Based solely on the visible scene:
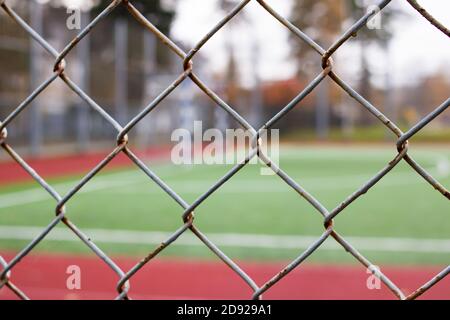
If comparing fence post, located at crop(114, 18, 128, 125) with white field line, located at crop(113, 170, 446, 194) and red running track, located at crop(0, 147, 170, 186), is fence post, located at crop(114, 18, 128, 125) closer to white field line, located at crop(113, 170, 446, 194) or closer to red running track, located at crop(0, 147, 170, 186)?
red running track, located at crop(0, 147, 170, 186)

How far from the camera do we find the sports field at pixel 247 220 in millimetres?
4488

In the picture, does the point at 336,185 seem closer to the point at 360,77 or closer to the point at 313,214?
the point at 313,214

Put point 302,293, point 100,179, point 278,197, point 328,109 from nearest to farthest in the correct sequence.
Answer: point 302,293, point 278,197, point 100,179, point 328,109

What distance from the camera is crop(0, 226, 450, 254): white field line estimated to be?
4664mm

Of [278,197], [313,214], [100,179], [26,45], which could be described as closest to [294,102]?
[313,214]

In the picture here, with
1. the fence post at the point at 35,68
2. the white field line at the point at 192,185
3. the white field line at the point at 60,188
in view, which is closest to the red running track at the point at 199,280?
the white field line at the point at 60,188

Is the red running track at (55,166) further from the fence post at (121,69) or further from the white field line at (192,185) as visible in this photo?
the fence post at (121,69)

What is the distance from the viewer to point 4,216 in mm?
5969

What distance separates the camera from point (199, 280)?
12.4 feet

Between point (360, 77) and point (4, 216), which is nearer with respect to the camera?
point (4, 216)

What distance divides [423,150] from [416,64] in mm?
2934

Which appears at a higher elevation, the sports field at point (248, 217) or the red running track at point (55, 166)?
the red running track at point (55, 166)

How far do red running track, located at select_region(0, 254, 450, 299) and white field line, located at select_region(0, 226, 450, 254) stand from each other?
1.96ft

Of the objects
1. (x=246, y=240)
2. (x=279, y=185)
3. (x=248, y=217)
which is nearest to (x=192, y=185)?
(x=279, y=185)
